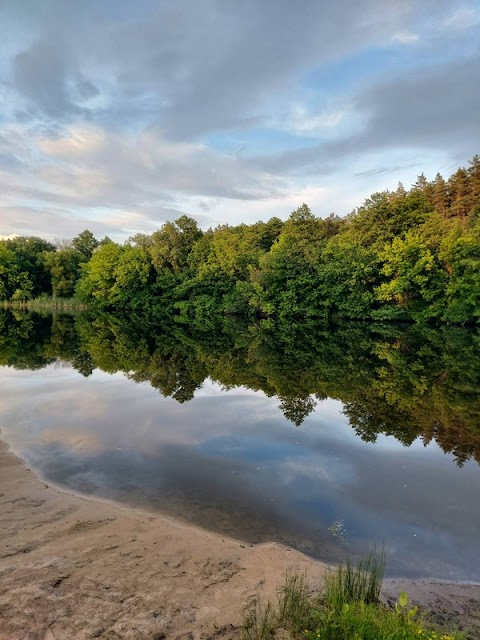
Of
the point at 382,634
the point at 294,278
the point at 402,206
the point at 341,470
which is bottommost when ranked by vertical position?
the point at 341,470

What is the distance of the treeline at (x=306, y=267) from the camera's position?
165 ft

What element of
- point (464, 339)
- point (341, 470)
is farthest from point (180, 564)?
point (464, 339)

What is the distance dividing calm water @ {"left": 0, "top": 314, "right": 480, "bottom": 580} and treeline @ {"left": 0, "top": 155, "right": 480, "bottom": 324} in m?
28.6

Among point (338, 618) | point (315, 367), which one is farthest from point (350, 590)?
point (315, 367)

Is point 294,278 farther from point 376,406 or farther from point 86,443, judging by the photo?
point 86,443

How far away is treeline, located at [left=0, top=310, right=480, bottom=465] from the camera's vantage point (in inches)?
532

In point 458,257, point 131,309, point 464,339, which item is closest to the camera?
point 464,339

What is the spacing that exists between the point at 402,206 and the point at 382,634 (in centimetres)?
5851

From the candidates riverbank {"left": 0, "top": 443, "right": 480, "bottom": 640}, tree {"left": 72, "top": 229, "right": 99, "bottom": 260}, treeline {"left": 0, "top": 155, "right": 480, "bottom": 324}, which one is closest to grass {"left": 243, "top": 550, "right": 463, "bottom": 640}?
riverbank {"left": 0, "top": 443, "right": 480, "bottom": 640}

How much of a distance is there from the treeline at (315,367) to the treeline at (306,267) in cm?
1562

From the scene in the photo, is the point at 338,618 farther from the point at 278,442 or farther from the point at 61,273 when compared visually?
the point at 61,273

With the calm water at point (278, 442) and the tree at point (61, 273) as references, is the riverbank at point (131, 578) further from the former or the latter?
the tree at point (61, 273)

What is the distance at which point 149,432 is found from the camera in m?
11.9

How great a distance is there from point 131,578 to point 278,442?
6.75 meters
